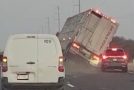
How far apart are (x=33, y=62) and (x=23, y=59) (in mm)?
360

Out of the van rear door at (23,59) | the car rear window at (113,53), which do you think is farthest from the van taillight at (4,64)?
the car rear window at (113,53)

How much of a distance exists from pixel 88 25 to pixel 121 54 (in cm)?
326

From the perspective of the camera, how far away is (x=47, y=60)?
63.7 ft

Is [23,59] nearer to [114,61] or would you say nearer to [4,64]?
[4,64]

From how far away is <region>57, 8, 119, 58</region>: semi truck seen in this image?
140ft

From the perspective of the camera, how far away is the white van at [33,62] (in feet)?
A: 63.2

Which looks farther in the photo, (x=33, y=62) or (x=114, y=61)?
(x=114, y=61)

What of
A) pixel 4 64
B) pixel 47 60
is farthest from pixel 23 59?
pixel 47 60

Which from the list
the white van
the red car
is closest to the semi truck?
the red car

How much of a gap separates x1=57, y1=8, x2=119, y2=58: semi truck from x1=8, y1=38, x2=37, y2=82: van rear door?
22.9 m

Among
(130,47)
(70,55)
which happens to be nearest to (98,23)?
(70,55)

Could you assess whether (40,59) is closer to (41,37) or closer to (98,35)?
(41,37)

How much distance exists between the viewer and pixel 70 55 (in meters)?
44.6

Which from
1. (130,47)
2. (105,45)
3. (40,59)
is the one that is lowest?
(130,47)
